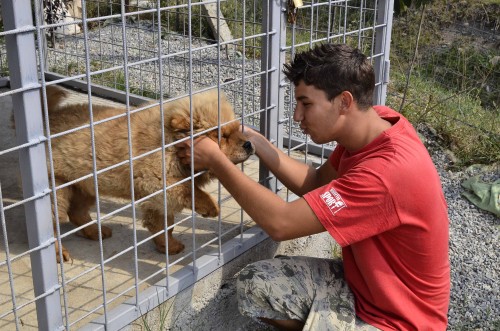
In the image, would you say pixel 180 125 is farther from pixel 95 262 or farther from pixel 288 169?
pixel 95 262

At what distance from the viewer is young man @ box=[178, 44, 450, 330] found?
107 inches

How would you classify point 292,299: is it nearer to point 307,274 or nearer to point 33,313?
point 307,274

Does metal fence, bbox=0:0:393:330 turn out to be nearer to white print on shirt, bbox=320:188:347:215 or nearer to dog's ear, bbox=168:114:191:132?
dog's ear, bbox=168:114:191:132

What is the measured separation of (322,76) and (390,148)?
433 mm

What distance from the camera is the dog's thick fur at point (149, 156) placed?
10.9ft

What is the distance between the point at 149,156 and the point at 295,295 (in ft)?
3.39

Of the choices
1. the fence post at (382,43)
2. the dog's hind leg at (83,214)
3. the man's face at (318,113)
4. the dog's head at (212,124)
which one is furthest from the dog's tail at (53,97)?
the fence post at (382,43)

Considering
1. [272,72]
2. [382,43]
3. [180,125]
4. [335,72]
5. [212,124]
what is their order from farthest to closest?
[382,43], [272,72], [212,124], [180,125], [335,72]

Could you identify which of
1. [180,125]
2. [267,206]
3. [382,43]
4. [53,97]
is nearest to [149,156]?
[180,125]

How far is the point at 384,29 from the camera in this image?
4.49 meters

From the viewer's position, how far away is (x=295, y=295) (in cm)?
312

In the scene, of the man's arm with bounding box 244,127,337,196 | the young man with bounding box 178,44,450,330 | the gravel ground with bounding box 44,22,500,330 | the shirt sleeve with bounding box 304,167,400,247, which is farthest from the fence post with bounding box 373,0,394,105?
the shirt sleeve with bounding box 304,167,400,247

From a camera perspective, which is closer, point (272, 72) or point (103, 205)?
point (272, 72)

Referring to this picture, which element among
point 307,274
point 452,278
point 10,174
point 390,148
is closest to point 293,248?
point 307,274
